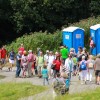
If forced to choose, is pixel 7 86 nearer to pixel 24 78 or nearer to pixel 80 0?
pixel 24 78

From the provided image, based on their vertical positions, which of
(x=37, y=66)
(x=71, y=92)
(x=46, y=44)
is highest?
(x=46, y=44)

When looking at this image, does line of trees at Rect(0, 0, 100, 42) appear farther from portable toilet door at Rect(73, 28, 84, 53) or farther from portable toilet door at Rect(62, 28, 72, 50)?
portable toilet door at Rect(73, 28, 84, 53)

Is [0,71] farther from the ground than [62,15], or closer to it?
closer to it

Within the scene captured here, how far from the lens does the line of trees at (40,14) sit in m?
46.4

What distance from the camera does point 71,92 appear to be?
1505 cm

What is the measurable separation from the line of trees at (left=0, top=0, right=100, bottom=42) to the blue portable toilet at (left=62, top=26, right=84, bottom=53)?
41.7 feet

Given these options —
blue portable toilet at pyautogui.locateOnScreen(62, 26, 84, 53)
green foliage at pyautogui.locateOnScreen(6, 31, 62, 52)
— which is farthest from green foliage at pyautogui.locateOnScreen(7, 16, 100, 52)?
blue portable toilet at pyautogui.locateOnScreen(62, 26, 84, 53)

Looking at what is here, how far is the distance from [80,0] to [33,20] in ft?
18.2

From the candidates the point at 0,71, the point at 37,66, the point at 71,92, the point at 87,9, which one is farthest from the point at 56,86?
the point at 87,9

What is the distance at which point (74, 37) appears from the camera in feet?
109

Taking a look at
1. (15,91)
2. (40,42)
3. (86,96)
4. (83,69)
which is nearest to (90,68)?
(83,69)

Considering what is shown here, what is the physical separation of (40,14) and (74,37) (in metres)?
14.4

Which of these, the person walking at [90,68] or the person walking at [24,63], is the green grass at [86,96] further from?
the person walking at [24,63]

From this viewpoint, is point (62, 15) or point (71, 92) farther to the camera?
point (62, 15)
